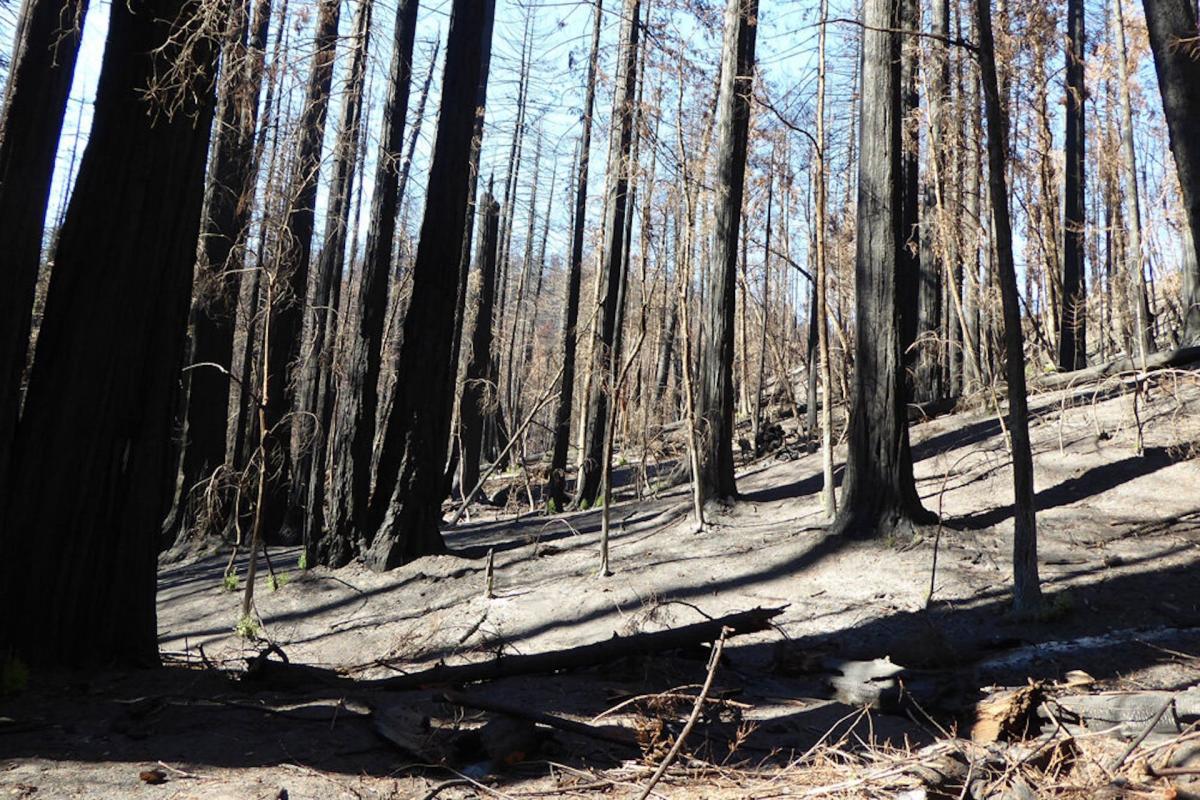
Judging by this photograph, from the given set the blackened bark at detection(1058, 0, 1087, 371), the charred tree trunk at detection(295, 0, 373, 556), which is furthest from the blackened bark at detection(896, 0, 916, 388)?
the charred tree trunk at detection(295, 0, 373, 556)

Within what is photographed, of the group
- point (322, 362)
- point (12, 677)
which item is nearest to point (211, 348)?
point (322, 362)

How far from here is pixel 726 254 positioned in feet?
38.1

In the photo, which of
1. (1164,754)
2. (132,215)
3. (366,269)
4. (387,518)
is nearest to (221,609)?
(387,518)

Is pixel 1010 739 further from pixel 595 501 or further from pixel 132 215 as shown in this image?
pixel 595 501

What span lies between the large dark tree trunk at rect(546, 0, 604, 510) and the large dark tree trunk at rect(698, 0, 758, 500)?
3410 mm

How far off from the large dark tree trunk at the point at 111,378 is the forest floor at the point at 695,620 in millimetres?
432

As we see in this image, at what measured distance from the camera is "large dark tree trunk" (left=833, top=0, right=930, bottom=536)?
8906mm

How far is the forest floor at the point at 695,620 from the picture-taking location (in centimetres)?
384

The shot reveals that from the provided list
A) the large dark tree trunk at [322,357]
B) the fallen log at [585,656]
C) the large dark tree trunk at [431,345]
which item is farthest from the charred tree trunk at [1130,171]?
the large dark tree trunk at [322,357]

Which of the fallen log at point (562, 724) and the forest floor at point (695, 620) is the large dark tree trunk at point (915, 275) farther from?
the fallen log at point (562, 724)

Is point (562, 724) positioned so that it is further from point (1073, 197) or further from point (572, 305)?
point (1073, 197)

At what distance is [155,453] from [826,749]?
4.13 meters

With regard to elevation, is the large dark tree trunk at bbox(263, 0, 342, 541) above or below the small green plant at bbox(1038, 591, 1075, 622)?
above

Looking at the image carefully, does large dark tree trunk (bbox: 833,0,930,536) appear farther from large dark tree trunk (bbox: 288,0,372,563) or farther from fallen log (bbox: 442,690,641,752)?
large dark tree trunk (bbox: 288,0,372,563)
